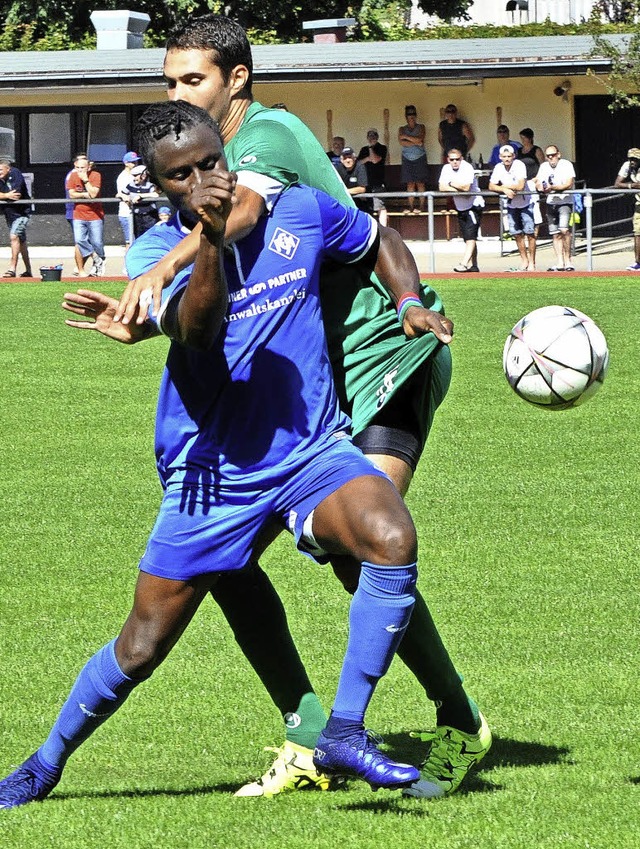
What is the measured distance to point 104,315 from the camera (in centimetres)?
396

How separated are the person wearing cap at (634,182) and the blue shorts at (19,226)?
32.7ft

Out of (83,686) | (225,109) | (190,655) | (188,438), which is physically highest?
(225,109)

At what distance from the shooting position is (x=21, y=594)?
713 centimetres

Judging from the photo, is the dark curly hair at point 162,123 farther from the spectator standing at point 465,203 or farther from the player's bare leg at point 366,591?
the spectator standing at point 465,203

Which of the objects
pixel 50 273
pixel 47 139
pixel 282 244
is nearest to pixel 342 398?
pixel 282 244

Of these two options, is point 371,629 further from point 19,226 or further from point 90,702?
point 19,226

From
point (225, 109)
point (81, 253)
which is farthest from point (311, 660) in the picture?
point (81, 253)

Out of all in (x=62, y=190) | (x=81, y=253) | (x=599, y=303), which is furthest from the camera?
(x=62, y=190)

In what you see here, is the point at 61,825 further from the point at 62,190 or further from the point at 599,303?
the point at 62,190

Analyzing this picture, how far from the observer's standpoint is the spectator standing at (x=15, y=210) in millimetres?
24125

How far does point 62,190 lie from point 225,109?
28713mm

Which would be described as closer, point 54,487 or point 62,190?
point 54,487

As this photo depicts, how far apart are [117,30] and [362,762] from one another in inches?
1376

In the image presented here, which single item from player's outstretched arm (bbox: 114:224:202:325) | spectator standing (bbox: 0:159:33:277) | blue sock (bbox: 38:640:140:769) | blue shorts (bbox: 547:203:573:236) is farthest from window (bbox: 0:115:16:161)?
player's outstretched arm (bbox: 114:224:202:325)
